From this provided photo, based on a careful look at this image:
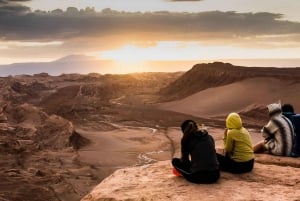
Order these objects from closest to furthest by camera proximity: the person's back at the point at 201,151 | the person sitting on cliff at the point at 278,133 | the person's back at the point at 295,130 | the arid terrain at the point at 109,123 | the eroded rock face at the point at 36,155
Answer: the person's back at the point at 201,151
the person sitting on cliff at the point at 278,133
the person's back at the point at 295,130
the eroded rock face at the point at 36,155
the arid terrain at the point at 109,123

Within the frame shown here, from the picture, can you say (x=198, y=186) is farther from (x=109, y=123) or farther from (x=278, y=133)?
(x=109, y=123)

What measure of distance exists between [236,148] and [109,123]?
76.8 ft

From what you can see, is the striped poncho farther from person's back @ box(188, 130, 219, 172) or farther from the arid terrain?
the arid terrain

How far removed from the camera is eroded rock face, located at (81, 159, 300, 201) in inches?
259

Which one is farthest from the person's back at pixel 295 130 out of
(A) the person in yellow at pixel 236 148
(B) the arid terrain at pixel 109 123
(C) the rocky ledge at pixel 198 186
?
(B) the arid terrain at pixel 109 123

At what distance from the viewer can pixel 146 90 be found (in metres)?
56.7

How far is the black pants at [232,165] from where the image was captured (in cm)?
746

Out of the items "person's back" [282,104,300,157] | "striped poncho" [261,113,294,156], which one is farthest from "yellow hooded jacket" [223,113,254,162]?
"person's back" [282,104,300,157]

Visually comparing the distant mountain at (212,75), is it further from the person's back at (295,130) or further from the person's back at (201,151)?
the person's back at (201,151)

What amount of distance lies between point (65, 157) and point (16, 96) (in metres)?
32.2

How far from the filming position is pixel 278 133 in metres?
8.48

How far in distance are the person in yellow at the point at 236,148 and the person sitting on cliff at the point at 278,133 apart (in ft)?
3.75

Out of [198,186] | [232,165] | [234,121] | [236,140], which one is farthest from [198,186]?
[234,121]

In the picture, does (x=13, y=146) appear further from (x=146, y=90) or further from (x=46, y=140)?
(x=146, y=90)
